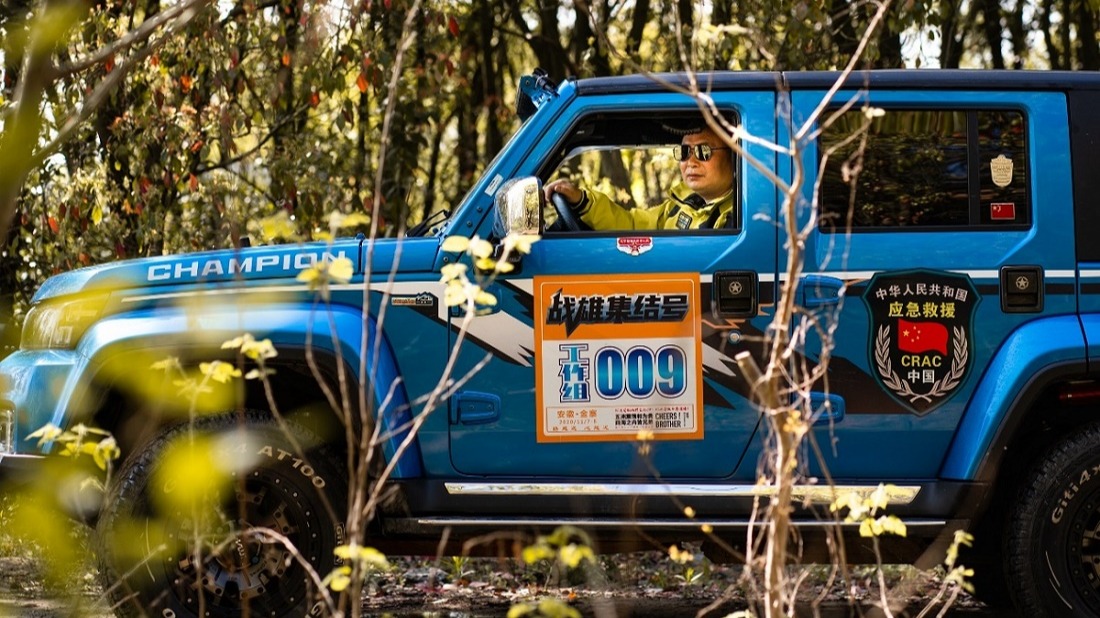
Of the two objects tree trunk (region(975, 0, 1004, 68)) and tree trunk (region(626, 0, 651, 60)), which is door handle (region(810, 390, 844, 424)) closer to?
tree trunk (region(975, 0, 1004, 68))

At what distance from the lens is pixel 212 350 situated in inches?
166

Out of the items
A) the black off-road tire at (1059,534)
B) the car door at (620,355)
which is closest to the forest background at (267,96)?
the car door at (620,355)

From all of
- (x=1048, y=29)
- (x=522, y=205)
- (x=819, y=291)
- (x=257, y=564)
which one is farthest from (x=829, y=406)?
(x=1048, y=29)

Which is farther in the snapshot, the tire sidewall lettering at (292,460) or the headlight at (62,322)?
the headlight at (62,322)

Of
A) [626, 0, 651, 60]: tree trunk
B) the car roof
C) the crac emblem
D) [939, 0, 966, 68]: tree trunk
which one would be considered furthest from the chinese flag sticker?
[626, 0, 651, 60]: tree trunk

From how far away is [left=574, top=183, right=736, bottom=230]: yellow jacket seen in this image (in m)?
4.46

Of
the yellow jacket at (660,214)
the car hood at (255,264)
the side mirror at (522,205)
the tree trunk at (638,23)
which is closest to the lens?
the side mirror at (522,205)

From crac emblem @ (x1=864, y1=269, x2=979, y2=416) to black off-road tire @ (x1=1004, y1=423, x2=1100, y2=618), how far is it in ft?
1.35

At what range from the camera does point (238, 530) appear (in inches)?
167

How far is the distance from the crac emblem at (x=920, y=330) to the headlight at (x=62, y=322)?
2418 mm

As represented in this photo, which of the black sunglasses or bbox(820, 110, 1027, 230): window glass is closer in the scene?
bbox(820, 110, 1027, 230): window glass

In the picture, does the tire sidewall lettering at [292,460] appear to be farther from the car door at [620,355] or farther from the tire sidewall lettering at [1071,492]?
the tire sidewall lettering at [1071,492]

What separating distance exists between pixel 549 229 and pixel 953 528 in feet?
5.16

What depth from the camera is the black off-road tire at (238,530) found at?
418 centimetres
